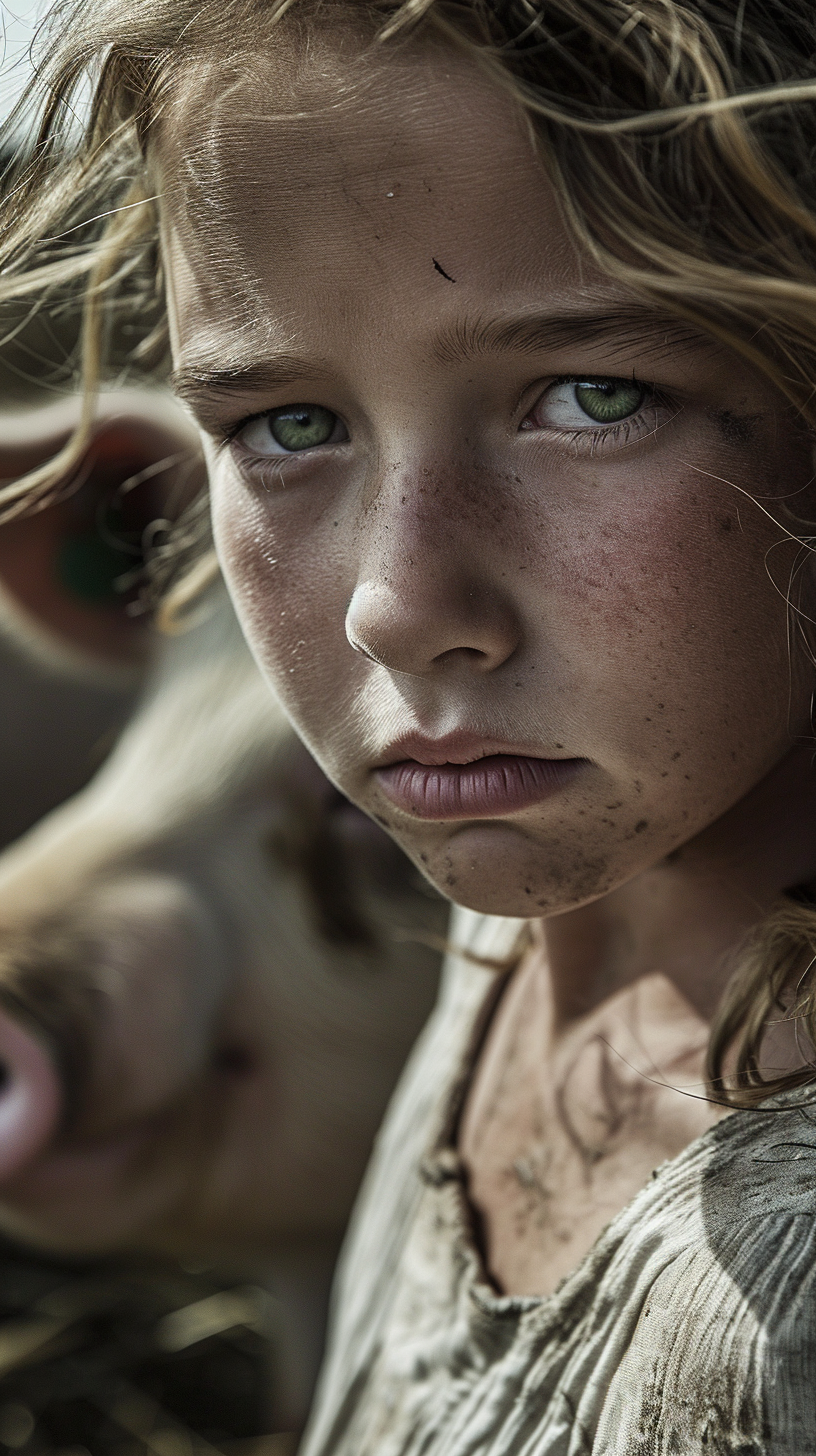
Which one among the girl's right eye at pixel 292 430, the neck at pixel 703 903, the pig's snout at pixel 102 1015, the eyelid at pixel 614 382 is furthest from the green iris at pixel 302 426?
the pig's snout at pixel 102 1015

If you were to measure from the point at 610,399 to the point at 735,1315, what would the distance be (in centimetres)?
35

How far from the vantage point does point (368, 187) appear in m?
0.53

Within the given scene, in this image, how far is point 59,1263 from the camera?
1.82 meters

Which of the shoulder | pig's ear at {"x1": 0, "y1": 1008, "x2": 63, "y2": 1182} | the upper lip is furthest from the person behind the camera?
pig's ear at {"x1": 0, "y1": 1008, "x2": 63, "y2": 1182}

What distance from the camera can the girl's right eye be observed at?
604 millimetres

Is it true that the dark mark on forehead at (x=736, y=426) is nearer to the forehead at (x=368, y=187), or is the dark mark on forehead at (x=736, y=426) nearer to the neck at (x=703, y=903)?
the forehead at (x=368, y=187)

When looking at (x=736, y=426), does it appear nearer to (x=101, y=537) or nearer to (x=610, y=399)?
(x=610, y=399)

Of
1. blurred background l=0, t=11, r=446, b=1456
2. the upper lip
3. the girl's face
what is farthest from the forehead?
blurred background l=0, t=11, r=446, b=1456

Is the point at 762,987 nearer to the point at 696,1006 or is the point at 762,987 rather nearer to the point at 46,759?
the point at 696,1006

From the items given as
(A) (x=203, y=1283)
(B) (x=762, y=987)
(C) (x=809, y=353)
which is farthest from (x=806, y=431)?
(A) (x=203, y=1283)

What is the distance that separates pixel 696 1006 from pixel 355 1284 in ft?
1.32

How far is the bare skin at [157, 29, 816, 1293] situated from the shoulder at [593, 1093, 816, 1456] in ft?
0.30

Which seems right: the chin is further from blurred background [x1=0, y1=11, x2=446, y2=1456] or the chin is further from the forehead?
blurred background [x1=0, y1=11, x2=446, y2=1456]

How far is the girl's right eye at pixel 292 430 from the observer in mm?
604
